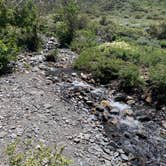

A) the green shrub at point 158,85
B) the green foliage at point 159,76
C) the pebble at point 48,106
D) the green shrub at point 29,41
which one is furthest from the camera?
the green shrub at point 29,41

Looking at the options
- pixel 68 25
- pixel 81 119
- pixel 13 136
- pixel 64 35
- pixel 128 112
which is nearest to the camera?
pixel 13 136

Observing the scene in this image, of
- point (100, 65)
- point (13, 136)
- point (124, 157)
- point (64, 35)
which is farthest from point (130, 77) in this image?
point (64, 35)

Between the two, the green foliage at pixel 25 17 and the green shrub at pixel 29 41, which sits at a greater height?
the green foliage at pixel 25 17

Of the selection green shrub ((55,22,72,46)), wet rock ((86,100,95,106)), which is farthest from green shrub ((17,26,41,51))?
wet rock ((86,100,95,106))

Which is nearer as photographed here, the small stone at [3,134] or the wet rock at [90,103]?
the small stone at [3,134]

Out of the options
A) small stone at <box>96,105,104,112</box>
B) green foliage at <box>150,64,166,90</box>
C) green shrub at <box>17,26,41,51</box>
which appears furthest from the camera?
green shrub at <box>17,26,41,51</box>

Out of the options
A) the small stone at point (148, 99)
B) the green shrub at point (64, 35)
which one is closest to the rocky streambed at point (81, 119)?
the small stone at point (148, 99)

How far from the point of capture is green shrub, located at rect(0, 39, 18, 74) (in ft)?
53.9

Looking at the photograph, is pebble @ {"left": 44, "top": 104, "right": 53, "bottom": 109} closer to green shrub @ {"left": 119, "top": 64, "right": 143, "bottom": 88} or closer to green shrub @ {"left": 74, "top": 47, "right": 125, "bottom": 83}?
green shrub @ {"left": 119, "top": 64, "right": 143, "bottom": 88}

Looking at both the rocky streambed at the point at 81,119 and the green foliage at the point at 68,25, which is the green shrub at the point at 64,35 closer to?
the green foliage at the point at 68,25

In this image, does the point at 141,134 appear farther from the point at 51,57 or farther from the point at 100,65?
the point at 51,57

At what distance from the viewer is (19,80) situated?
15.7 meters

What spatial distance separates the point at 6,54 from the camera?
1678 centimetres

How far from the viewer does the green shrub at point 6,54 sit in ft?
53.9
